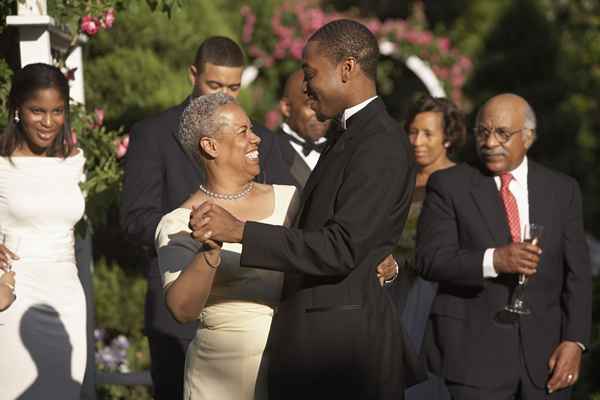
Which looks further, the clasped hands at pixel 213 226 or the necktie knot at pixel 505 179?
the necktie knot at pixel 505 179

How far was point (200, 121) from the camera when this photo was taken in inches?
178

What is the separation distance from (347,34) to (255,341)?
122 centimetres

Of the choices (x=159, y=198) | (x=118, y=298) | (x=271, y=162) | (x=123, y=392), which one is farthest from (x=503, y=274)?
(x=118, y=298)

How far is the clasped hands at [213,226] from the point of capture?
12.9 ft

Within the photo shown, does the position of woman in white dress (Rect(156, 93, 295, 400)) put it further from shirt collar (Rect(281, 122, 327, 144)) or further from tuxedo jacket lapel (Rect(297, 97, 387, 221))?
shirt collar (Rect(281, 122, 327, 144))

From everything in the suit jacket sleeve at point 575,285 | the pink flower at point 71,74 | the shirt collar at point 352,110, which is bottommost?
the suit jacket sleeve at point 575,285

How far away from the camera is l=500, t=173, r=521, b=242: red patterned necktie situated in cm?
591

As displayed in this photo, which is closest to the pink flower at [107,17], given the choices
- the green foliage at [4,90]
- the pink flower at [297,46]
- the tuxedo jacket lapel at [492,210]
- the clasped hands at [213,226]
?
the green foliage at [4,90]

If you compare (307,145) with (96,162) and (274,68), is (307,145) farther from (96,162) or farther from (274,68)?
(274,68)

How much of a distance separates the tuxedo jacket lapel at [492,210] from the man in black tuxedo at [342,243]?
5.23 feet

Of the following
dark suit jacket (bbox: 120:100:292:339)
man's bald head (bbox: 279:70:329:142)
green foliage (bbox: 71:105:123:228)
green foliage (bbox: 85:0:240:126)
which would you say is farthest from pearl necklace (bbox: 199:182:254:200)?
green foliage (bbox: 85:0:240:126)

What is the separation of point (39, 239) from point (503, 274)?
2.43m

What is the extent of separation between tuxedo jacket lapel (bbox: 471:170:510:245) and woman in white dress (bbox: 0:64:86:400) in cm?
217

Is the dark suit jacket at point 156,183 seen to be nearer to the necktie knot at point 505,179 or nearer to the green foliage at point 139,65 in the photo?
the necktie knot at point 505,179
